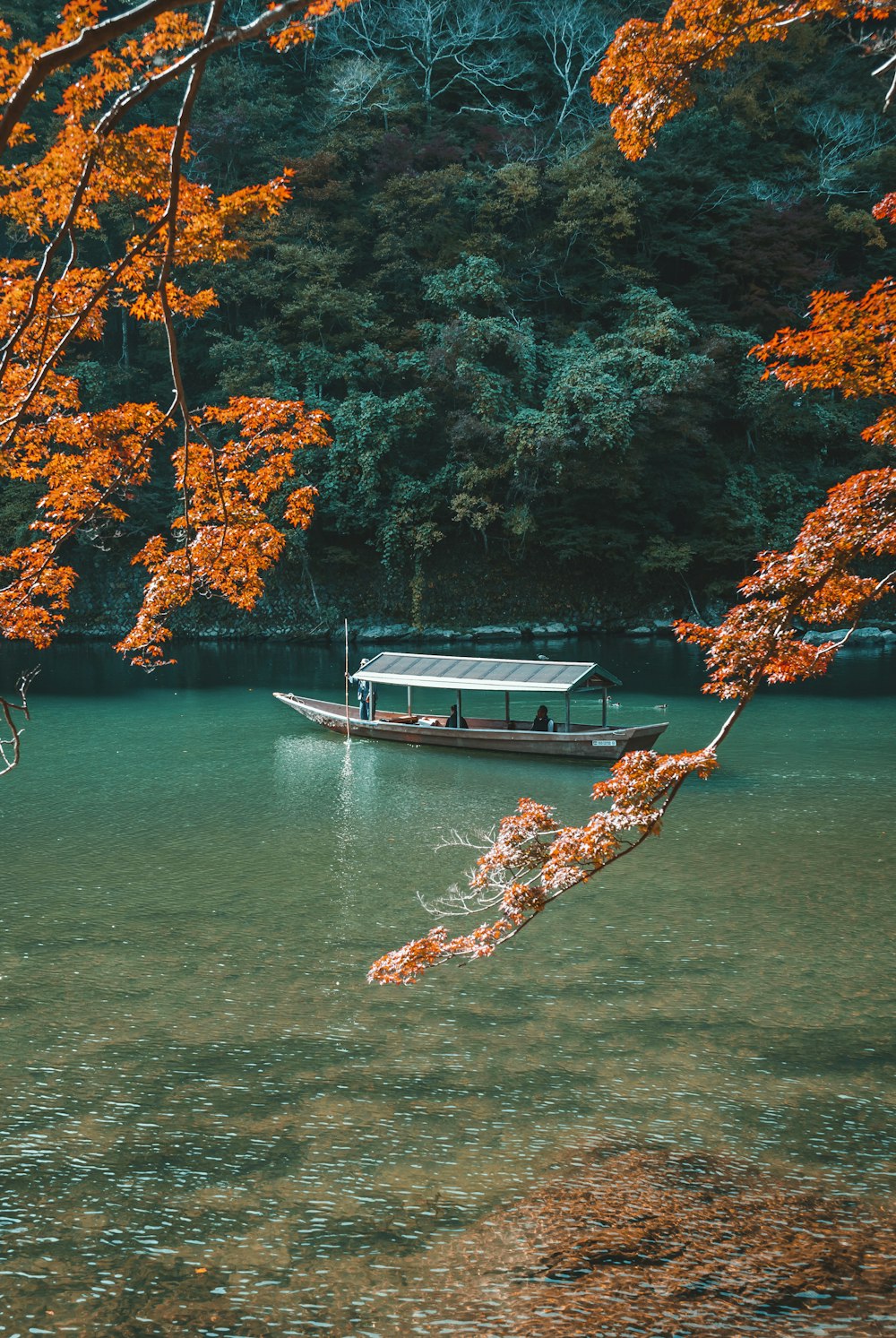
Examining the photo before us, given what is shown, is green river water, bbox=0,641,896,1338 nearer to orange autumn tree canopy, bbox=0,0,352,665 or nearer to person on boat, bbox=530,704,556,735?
person on boat, bbox=530,704,556,735

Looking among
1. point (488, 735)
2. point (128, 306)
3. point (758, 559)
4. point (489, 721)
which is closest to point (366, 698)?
point (489, 721)

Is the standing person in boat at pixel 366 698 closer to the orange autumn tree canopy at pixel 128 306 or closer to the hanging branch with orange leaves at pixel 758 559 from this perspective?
the orange autumn tree canopy at pixel 128 306

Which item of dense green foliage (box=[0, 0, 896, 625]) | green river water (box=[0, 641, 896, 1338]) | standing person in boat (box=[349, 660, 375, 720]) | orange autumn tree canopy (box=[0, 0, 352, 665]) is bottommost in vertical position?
green river water (box=[0, 641, 896, 1338])

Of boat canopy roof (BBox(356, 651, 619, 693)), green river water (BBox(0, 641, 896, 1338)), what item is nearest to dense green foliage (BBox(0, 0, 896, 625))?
boat canopy roof (BBox(356, 651, 619, 693))

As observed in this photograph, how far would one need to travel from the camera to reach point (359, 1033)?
26.2 ft

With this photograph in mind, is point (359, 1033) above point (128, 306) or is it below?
below

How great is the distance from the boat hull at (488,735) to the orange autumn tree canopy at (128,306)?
8226mm

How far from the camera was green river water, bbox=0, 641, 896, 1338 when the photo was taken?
5531 millimetres

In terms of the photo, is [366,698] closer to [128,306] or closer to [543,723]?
[543,723]

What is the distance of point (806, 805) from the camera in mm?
14492

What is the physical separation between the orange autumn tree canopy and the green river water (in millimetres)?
3016

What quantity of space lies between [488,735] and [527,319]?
18024mm

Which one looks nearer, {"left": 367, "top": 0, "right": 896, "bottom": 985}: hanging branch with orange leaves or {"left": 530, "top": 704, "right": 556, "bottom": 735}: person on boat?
{"left": 367, "top": 0, "right": 896, "bottom": 985}: hanging branch with orange leaves

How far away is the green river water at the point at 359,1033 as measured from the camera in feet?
18.1
